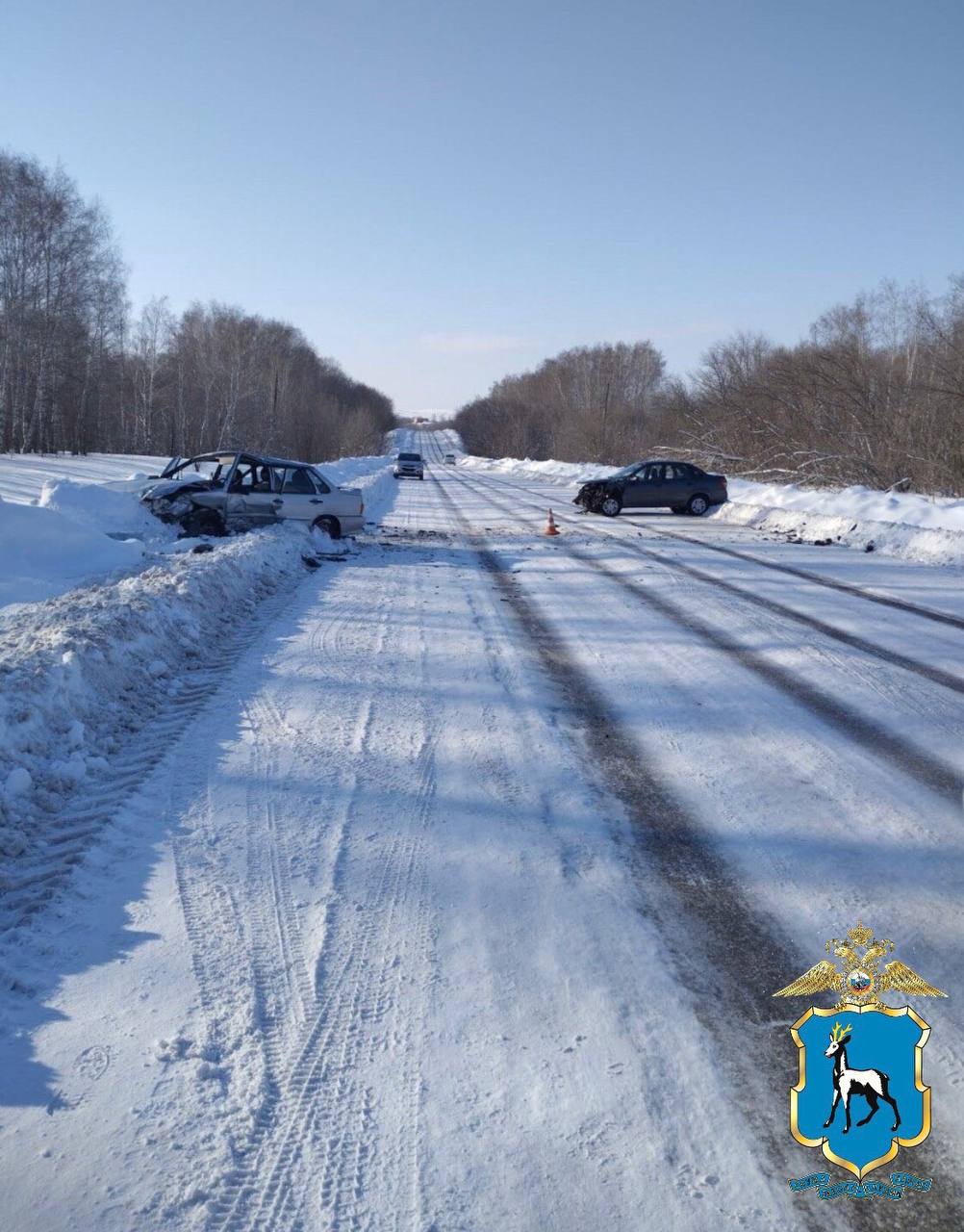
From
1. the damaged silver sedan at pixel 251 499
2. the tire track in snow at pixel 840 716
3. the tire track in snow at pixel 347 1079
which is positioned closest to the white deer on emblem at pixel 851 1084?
the tire track in snow at pixel 347 1079

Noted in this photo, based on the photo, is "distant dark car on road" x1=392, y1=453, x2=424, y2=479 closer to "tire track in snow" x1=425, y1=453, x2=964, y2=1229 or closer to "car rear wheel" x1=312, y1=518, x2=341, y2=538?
"car rear wheel" x1=312, y1=518, x2=341, y2=538

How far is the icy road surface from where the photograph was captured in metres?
2.62

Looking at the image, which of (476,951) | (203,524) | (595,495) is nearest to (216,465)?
(203,524)

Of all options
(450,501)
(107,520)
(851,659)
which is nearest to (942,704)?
(851,659)

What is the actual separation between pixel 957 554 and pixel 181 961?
16.8 m

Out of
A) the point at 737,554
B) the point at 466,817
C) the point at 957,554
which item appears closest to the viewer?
the point at 466,817

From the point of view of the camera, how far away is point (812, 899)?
423 cm

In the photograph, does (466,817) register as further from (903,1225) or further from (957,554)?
(957,554)

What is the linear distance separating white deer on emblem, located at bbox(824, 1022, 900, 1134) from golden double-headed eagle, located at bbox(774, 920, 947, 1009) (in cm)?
35

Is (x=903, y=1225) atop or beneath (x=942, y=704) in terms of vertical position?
beneath

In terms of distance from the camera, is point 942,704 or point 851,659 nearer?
point 942,704

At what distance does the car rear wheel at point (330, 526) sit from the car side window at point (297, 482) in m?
0.61

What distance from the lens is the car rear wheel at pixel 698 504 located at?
91.2ft

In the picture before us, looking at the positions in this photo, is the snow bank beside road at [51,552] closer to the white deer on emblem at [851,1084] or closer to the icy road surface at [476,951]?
the icy road surface at [476,951]
